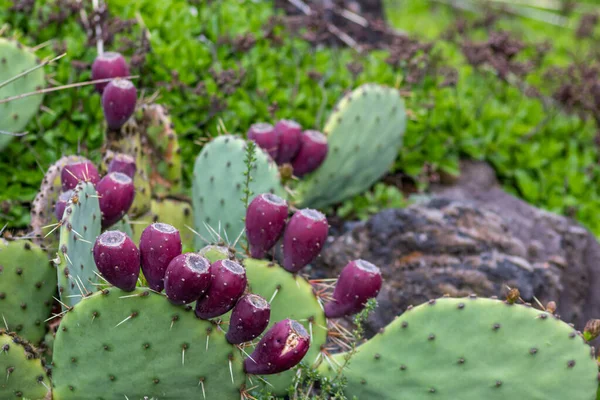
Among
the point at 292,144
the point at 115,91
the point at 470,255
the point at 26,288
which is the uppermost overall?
the point at 115,91

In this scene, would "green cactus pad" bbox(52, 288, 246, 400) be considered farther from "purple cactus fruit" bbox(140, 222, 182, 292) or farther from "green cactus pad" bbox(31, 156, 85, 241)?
"green cactus pad" bbox(31, 156, 85, 241)

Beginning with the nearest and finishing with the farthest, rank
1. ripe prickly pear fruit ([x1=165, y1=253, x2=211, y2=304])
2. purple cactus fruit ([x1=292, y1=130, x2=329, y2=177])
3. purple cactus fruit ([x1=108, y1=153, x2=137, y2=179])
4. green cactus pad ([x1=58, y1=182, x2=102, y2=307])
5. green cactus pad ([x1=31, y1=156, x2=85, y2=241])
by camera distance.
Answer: ripe prickly pear fruit ([x1=165, y1=253, x2=211, y2=304])
green cactus pad ([x1=58, y1=182, x2=102, y2=307])
green cactus pad ([x1=31, y1=156, x2=85, y2=241])
purple cactus fruit ([x1=108, y1=153, x2=137, y2=179])
purple cactus fruit ([x1=292, y1=130, x2=329, y2=177])

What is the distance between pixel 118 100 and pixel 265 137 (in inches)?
21.9

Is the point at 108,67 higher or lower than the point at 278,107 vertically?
higher

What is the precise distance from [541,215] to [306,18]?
1.71 meters

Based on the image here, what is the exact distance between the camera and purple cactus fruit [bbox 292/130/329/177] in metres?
2.94

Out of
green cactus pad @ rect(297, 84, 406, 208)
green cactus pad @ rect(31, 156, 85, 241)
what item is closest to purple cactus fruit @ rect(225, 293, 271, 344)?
green cactus pad @ rect(31, 156, 85, 241)

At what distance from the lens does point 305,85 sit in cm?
402

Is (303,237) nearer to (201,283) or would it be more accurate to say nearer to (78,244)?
(201,283)

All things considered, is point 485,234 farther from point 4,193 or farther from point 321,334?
point 4,193

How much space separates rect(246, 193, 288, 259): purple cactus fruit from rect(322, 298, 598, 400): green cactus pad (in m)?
0.43

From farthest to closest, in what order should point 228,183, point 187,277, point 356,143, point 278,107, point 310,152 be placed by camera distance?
point 278,107
point 356,143
point 310,152
point 228,183
point 187,277

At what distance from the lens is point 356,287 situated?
6.88 ft

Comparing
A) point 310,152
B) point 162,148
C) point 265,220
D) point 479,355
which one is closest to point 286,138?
point 310,152
